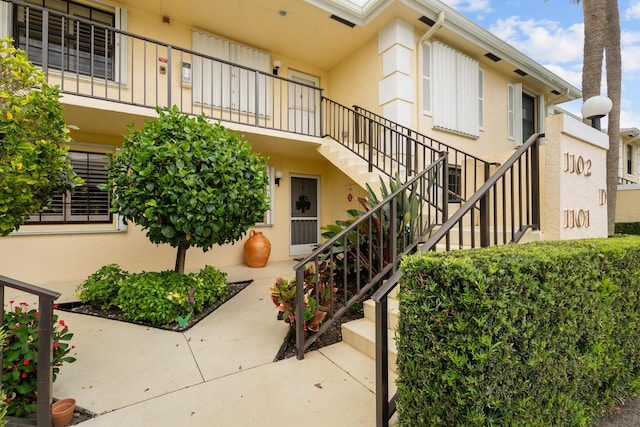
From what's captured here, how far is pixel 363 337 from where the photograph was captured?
8.94 feet

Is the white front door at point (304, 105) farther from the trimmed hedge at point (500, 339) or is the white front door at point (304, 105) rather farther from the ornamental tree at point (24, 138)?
the trimmed hedge at point (500, 339)

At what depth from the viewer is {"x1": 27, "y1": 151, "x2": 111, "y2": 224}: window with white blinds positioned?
5230mm

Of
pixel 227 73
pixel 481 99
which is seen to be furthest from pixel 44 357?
pixel 481 99

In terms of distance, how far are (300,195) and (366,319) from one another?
503cm

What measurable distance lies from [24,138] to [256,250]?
14.5ft

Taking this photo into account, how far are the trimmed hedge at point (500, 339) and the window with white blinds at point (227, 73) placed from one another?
18.4 ft

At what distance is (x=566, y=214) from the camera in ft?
9.17

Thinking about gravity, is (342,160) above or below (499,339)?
above

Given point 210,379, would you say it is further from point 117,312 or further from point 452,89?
point 452,89

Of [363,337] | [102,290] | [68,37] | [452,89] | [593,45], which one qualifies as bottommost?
[363,337]

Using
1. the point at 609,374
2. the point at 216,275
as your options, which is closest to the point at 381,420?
the point at 609,374

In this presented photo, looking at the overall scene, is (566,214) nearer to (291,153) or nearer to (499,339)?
(499,339)

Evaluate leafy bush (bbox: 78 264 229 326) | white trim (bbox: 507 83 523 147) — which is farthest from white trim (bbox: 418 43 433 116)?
leafy bush (bbox: 78 264 229 326)

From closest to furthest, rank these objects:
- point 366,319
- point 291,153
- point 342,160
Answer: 1. point 366,319
2. point 342,160
3. point 291,153
